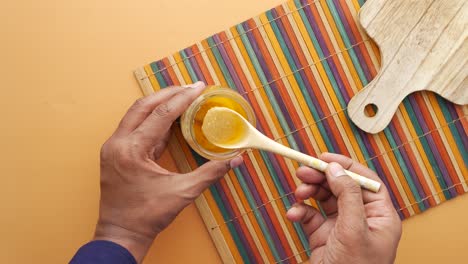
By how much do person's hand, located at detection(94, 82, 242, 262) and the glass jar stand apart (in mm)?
14

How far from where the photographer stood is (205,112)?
2.64 feet

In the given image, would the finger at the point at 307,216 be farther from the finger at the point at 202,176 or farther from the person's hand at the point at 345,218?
the finger at the point at 202,176

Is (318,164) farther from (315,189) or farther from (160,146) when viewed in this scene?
(160,146)

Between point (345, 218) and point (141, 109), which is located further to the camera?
point (141, 109)

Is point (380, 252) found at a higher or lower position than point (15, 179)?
lower

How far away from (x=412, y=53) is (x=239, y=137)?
1.09 ft

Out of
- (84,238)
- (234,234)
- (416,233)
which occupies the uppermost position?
(84,238)

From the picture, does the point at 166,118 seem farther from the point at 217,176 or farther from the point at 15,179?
the point at 15,179

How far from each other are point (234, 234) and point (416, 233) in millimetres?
Result: 325

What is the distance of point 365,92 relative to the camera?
2.81ft

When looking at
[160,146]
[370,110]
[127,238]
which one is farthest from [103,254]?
[370,110]

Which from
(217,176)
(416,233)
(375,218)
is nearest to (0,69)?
(217,176)

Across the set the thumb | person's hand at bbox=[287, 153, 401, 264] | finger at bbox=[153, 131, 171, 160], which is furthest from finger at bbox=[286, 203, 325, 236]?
finger at bbox=[153, 131, 171, 160]

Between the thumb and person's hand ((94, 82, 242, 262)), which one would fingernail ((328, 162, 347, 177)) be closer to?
the thumb
